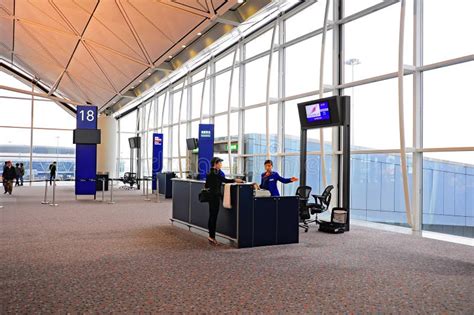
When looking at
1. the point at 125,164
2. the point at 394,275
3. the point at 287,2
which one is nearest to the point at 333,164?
the point at 287,2

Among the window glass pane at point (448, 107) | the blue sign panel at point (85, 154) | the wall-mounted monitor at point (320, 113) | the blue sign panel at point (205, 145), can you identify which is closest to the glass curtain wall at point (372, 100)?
the window glass pane at point (448, 107)

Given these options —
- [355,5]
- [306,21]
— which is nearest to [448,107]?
[355,5]

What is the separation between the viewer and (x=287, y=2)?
503 inches

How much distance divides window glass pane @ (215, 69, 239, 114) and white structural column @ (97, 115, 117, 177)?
9890 millimetres

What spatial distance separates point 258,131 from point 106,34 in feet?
21.8

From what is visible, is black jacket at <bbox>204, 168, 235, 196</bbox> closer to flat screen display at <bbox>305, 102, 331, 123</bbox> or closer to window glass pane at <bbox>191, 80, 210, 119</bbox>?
flat screen display at <bbox>305, 102, 331, 123</bbox>

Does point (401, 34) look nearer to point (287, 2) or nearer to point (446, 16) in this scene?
point (446, 16)

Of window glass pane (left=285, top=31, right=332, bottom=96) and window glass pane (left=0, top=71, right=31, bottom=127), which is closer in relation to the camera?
window glass pane (left=285, top=31, right=332, bottom=96)

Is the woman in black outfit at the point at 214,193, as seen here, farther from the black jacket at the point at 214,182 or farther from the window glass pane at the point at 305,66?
the window glass pane at the point at 305,66

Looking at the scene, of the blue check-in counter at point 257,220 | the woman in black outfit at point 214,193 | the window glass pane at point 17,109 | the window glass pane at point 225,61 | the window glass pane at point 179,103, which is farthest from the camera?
the window glass pane at point 17,109

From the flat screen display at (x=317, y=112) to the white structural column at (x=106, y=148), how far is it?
1827 centimetres

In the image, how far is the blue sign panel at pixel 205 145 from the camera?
16078mm

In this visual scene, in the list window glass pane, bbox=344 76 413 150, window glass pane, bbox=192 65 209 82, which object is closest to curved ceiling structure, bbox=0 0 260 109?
window glass pane, bbox=192 65 209 82

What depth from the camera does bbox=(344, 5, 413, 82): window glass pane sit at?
1017 cm
